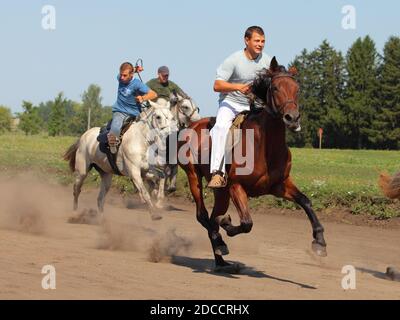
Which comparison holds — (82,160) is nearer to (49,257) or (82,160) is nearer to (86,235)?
(86,235)

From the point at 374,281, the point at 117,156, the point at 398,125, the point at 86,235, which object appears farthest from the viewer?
the point at 398,125

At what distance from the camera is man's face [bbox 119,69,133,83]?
598 inches

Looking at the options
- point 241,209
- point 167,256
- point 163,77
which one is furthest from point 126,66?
point 241,209

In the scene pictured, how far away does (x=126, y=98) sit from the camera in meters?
15.6

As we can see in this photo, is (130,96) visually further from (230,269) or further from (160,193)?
(230,269)

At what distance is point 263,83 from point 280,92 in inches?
21.2

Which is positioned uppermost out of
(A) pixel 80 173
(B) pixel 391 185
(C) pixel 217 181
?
(C) pixel 217 181

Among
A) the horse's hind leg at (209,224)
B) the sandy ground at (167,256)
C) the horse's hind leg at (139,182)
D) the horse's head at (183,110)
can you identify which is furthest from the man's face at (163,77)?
the horse's hind leg at (209,224)

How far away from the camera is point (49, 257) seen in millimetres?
10547

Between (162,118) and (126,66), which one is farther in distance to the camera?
(162,118)

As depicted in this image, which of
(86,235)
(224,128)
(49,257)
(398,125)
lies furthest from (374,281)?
(398,125)
